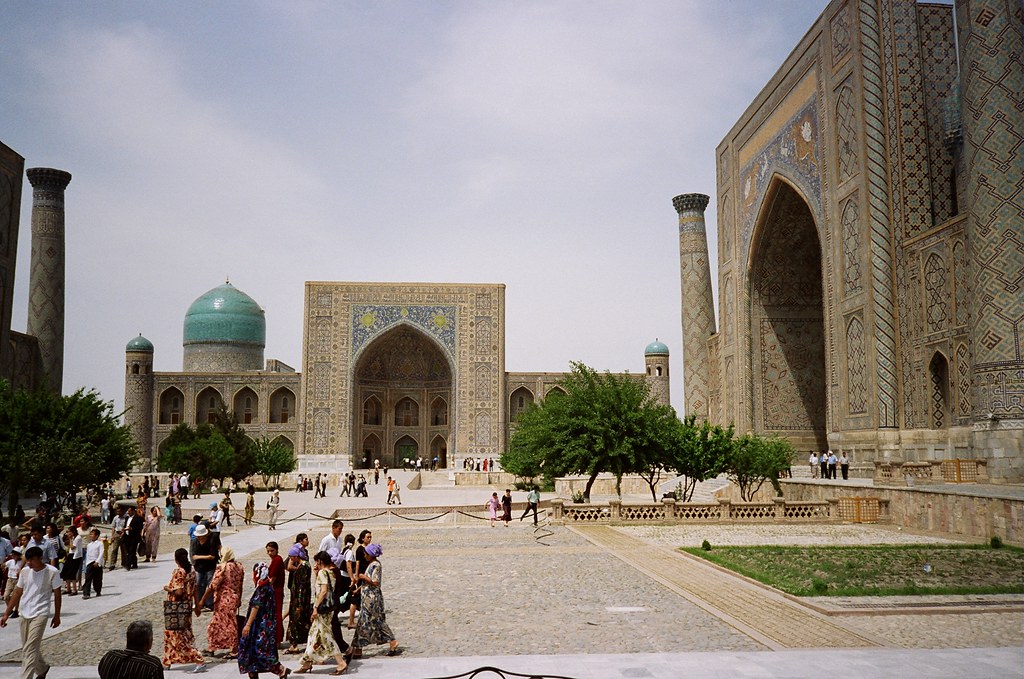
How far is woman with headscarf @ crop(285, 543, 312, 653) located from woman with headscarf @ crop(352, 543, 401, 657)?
0.51 meters

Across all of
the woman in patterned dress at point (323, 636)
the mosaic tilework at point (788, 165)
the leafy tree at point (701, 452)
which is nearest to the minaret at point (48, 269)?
the leafy tree at point (701, 452)

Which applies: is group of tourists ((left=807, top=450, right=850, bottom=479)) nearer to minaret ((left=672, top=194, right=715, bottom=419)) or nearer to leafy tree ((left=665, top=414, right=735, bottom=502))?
leafy tree ((left=665, top=414, right=735, bottom=502))

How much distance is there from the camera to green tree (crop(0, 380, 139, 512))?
16.9m

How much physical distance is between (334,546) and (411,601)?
3.60ft

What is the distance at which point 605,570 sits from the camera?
35.1 ft

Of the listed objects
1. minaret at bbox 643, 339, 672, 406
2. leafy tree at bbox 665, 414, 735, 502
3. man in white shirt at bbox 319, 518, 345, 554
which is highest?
minaret at bbox 643, 339, 672, 406

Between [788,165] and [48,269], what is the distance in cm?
2684

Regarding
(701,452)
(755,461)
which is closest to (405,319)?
(701,452)

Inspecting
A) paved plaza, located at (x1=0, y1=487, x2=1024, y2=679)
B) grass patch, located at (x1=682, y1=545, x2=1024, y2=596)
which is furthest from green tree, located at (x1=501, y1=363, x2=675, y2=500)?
grass patch, located at (x1=682, y1=545, x2=1024, y2=596)

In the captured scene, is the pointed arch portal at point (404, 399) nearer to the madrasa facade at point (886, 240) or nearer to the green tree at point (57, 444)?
the madrasa facade at point (886, 240)

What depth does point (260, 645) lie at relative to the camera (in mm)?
5660

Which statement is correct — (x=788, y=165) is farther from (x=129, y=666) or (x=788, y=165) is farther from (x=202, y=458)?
(x=129, y=666)

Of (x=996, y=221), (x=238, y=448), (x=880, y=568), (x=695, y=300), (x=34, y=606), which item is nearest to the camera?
(x=34, y=606)

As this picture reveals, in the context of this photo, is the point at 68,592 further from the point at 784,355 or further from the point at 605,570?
the point at 784,355
